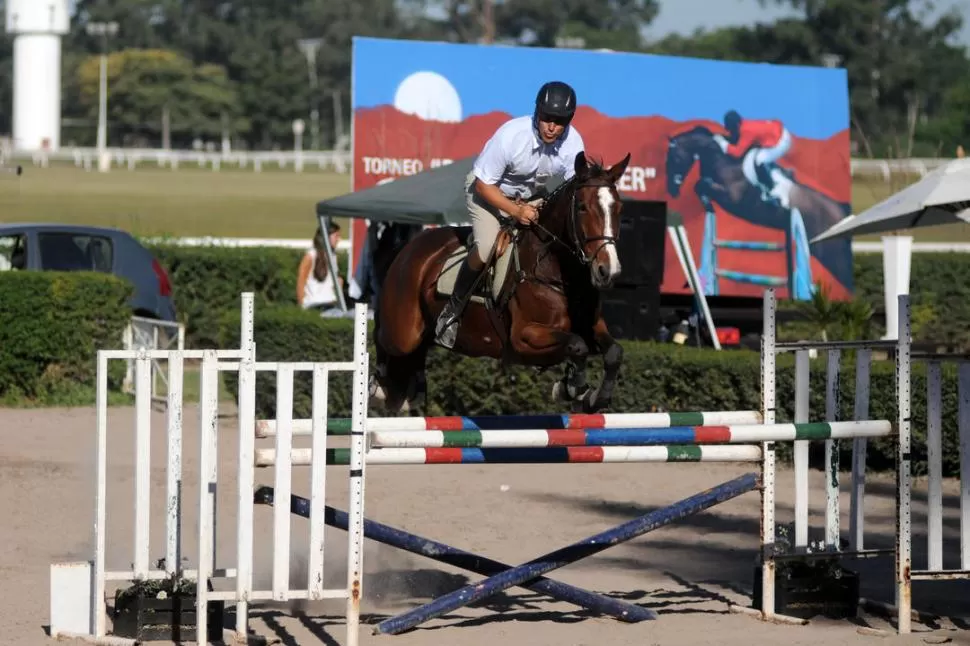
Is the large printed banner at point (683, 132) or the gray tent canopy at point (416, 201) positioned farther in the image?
the large printed banner at point (683, 132)

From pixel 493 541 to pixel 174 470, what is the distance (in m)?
3.10

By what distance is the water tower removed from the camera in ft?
273

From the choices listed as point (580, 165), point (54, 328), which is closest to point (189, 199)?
point (54, 328)

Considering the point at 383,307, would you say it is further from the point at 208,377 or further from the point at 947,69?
the point at 947,69

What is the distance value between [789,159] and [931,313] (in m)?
2.80

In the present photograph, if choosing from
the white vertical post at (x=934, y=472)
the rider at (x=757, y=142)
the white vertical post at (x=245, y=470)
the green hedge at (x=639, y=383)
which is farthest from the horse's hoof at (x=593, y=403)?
the rider at (x=757, y=142)

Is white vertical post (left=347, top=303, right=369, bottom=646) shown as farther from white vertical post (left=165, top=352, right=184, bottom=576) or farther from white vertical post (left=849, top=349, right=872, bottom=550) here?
white vertical post (left=849, top=349, right=872, bottom=550)

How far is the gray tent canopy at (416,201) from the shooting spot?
14.6 meters

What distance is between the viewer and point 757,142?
20672mm

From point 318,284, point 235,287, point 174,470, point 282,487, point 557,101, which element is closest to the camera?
point 282,487

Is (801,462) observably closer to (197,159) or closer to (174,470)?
(174,470)

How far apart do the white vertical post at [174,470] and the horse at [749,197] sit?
45.2ft

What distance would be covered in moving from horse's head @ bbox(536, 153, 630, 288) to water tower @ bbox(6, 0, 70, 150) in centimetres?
7936

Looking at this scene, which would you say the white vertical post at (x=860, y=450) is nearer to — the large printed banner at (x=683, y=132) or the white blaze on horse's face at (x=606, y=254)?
the white blaze on horse's face at (x=606, y=254)
